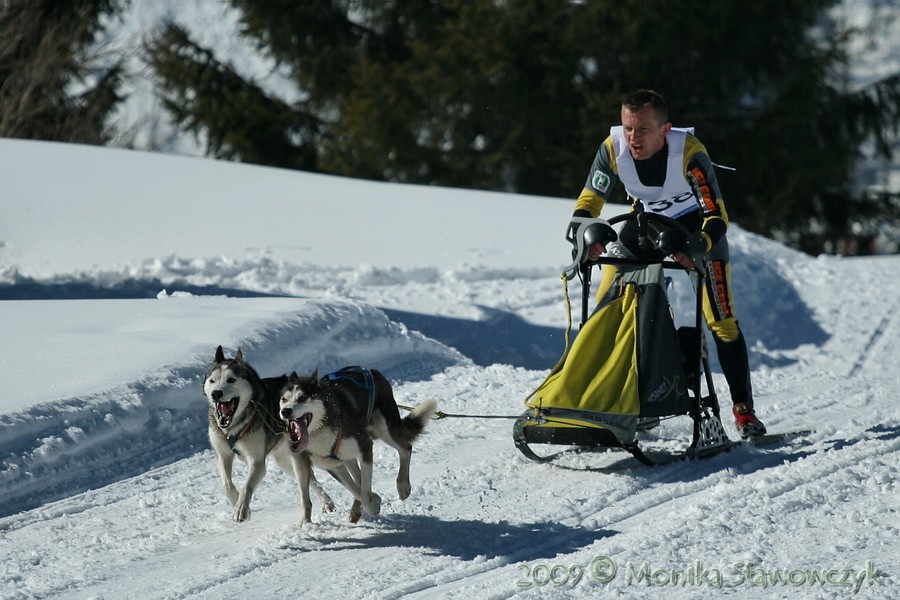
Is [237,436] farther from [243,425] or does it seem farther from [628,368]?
[628,368]

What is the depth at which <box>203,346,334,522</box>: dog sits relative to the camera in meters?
4.66

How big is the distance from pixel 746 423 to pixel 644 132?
1.60 m

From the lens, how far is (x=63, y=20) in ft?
83.1

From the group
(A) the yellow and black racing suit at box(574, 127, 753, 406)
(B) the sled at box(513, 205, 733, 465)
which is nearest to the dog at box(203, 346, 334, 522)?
(B) the sled at box(513, 205, 733, 465)

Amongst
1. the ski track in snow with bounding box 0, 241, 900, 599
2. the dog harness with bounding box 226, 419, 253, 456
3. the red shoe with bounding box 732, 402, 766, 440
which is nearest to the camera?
the ski track in snow with bounding box 0, 241, 900, 599

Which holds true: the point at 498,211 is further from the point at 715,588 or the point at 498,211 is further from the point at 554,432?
the point at 715,588

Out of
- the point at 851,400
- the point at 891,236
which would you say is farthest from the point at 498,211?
the point at 891,236

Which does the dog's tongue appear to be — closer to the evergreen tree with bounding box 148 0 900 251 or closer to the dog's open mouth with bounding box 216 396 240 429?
the dog's open mouth with bounding box 216 396 240 429

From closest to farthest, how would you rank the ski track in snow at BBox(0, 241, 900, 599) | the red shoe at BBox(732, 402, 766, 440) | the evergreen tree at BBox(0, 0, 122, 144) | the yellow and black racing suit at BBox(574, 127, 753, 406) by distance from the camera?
the ski track in snow at BBox(0, 241, 900, 599) → the yellow and black racing suit at BBox(574, 127, 753, 406) → the red shoe at BBox(732, 402, 766, 440) → the evergreen tree at BBox(0, 0, 122, 144)

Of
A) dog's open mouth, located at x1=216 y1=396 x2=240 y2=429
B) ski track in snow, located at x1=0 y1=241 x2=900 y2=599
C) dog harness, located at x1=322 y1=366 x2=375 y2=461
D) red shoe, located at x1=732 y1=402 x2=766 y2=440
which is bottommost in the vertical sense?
ski track in snow, located at x1=0 y1=241 x2=900 y2=599

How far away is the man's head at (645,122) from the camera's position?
5.56 metres

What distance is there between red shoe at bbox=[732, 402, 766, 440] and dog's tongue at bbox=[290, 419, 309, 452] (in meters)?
2.55

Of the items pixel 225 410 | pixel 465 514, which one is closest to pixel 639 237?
pixel 465 514

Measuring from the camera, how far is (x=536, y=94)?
2262 cm
